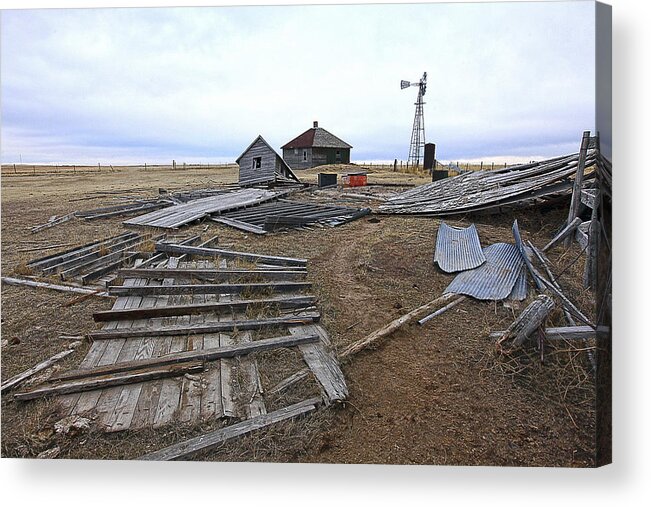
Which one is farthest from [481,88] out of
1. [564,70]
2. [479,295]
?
[479,295]

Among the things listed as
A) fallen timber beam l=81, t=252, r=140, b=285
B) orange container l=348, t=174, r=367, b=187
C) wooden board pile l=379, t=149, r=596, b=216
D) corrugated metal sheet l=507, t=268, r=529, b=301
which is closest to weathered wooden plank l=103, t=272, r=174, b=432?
fallen timber beam l=81, t=252, r=140, b=285

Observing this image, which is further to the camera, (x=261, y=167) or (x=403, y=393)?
(x=261, y=167)

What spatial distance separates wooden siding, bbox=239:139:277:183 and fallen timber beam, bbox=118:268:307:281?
10656 millimetres

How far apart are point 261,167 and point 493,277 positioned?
1219cm

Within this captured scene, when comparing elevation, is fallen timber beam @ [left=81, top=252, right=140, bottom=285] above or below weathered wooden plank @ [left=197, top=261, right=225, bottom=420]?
above

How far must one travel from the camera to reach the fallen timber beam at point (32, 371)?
3.21m

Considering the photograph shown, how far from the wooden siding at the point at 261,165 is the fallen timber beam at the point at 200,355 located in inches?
477

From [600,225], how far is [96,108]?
14.4 ft

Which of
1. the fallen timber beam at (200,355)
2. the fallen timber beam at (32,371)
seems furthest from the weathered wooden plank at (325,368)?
the fallen timber beam at (32,371)

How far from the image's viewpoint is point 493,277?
180 inches

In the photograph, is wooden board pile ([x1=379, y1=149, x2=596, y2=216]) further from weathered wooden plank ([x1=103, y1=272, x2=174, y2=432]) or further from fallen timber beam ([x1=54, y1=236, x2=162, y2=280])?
fallen timber beam ([x1=54, y1=236, x2=162, y2=280])

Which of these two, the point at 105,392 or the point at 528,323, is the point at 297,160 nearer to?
the point at 528,323

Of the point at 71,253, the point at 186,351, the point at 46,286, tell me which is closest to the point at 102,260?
the point at 71,253

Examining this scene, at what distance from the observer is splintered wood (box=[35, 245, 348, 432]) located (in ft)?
9.57
